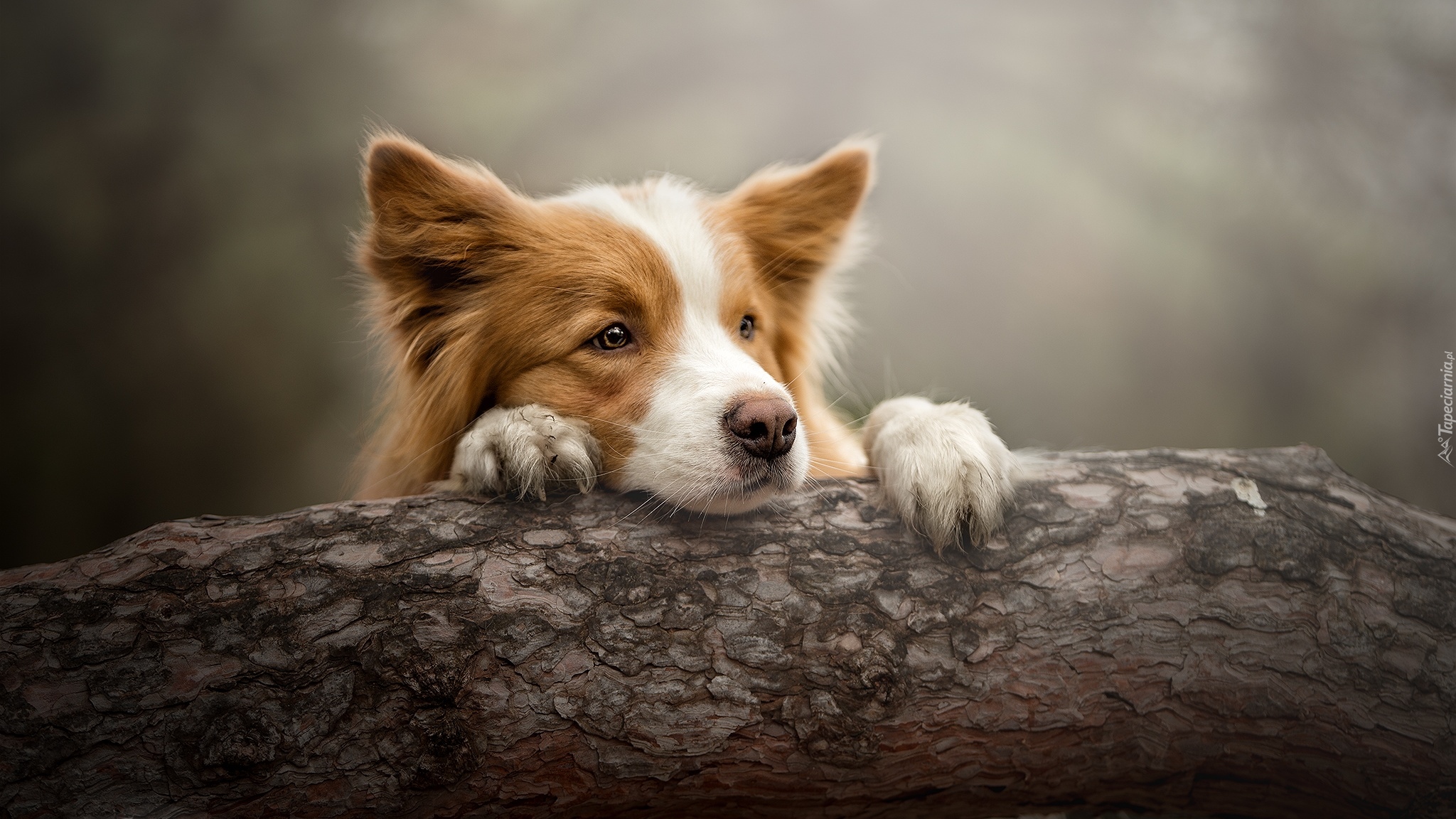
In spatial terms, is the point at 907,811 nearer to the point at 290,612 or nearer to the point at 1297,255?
the point at 290,612

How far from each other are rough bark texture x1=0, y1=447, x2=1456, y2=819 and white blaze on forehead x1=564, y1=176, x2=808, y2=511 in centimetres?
9

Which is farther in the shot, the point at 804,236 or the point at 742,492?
the point at 804,236

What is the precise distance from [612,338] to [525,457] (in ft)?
1.64

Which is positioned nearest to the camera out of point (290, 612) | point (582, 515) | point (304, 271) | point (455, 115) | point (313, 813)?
point (313, 813)

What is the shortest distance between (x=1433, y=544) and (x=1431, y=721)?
42 cm

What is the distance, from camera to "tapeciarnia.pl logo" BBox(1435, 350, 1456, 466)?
2.19 metres

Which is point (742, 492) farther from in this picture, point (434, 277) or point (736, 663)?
point (434, 277)

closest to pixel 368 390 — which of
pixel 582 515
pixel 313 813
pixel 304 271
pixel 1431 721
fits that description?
pixel 304 271

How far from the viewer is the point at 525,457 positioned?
188 cm

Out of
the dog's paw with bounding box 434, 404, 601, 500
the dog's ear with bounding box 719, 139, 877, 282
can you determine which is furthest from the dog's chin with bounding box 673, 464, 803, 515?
the dog's ear with bounding box 719, 139, 877, 282

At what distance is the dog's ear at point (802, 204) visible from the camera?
276cm

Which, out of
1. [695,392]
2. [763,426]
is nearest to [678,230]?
[695,392]

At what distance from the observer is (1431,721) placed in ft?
5.55

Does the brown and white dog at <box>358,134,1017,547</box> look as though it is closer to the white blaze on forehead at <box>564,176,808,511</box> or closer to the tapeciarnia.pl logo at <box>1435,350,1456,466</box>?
the white blaze on forehead at <box>564,176,808,511</box>
